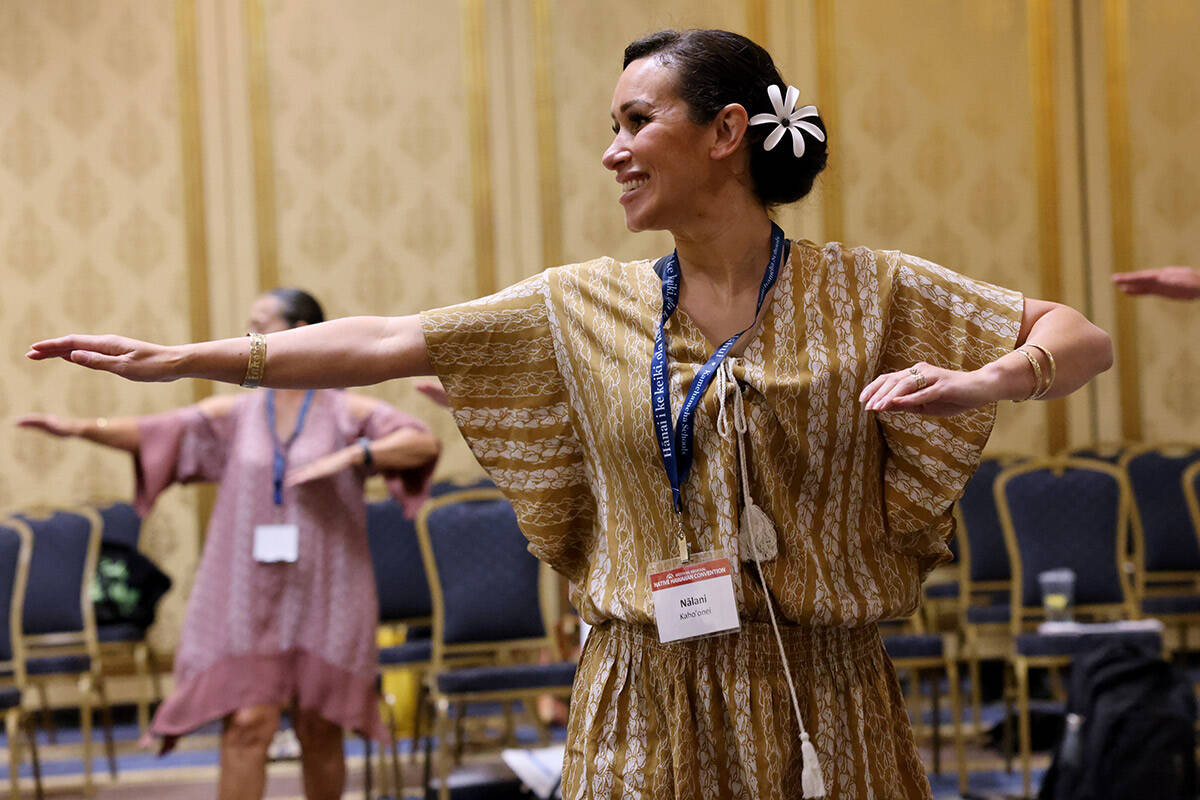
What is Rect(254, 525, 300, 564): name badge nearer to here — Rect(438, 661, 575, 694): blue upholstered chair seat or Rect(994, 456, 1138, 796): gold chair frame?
Rect(438, 661, 575, 694): blue upholstered chair seat

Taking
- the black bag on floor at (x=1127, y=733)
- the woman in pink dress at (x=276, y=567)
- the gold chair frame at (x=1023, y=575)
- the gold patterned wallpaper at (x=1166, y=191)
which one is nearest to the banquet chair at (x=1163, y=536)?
the gold chair frame at (x=1023, y=575)

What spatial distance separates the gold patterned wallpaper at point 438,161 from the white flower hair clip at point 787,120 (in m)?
5.01

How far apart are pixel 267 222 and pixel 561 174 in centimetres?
154

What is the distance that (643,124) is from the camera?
1.66m

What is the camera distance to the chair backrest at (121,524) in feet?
20.3

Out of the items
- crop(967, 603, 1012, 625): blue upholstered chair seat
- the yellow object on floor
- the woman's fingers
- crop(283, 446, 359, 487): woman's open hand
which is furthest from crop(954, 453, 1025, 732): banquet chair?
the woman's fingers

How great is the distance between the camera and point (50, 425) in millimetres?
3432

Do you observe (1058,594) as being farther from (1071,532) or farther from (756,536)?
(756,536)

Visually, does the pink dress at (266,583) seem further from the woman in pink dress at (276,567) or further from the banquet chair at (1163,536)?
the banquet chair at (1163,536)

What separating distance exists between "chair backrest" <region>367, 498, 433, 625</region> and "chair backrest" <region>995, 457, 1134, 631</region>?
237cm

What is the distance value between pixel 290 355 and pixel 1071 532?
4.07 meters

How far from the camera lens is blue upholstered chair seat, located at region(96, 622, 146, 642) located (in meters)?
5.73

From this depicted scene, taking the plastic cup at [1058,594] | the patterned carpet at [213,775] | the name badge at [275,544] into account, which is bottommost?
the patterned carpet at [213,775]

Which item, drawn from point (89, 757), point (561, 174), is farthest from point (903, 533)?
point (561, 174)
